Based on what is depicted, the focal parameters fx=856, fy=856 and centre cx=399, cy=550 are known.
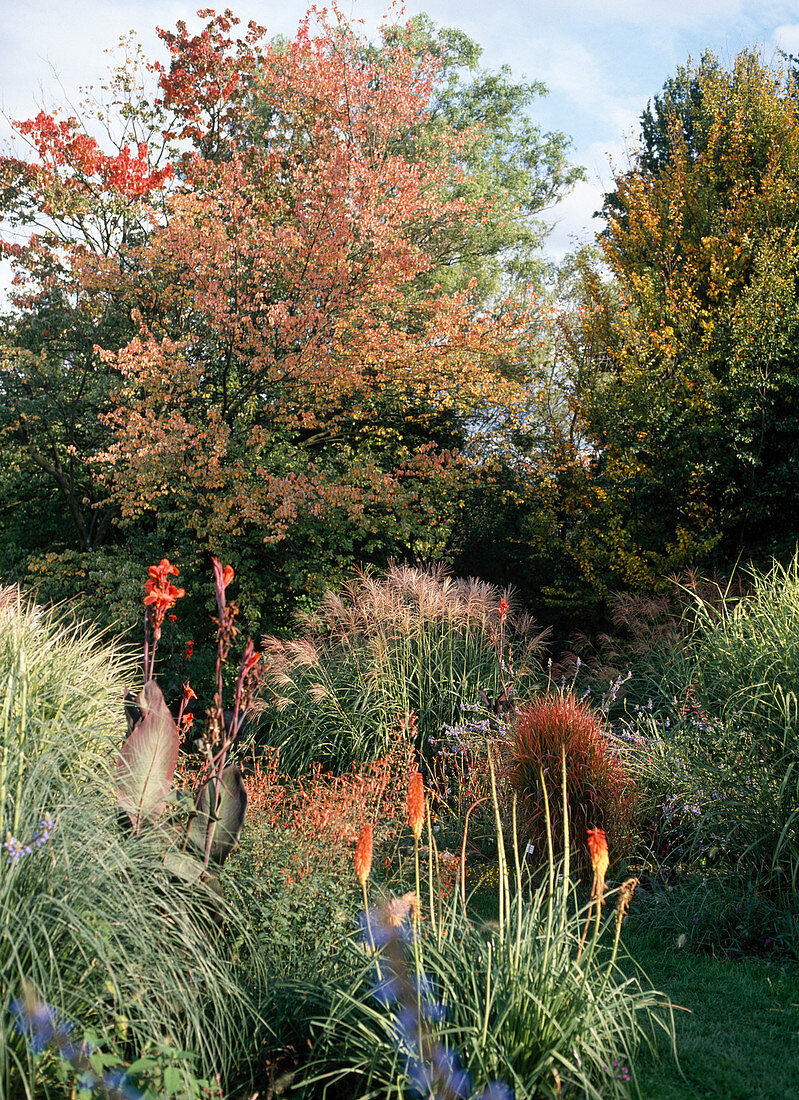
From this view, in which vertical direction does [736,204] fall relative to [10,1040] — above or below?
above

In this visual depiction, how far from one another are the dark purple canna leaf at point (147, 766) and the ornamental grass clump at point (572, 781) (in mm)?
2139

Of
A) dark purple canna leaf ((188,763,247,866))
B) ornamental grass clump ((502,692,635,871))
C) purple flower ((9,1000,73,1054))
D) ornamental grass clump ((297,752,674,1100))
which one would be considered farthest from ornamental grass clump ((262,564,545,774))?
purple flower ((9,1000,73,1054))

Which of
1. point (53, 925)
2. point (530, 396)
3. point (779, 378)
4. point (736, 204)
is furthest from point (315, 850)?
point (530, 396)

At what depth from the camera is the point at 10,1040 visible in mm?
2172

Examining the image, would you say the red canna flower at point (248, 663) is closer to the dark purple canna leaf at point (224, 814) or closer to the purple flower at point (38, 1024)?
the dark purple canna leaf at point (224, 814)

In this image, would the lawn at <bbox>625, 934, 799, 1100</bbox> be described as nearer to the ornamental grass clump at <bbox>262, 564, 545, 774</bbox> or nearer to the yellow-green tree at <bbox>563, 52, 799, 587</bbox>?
the ornamental grass clump at <bbox>262, 564, 545, 774</bbox>

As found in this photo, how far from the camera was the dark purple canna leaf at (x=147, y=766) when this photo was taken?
2.81 metres

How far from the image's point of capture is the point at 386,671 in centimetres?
660

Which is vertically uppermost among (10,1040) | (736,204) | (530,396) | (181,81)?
(181,81)

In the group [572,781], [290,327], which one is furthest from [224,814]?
[290,327]

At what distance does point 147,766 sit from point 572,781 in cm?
248

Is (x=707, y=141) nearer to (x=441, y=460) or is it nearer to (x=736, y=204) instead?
(x=736, y=204)

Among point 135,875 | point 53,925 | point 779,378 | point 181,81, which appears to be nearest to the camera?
point 53,925

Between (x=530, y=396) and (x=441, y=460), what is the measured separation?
2.11 meters
